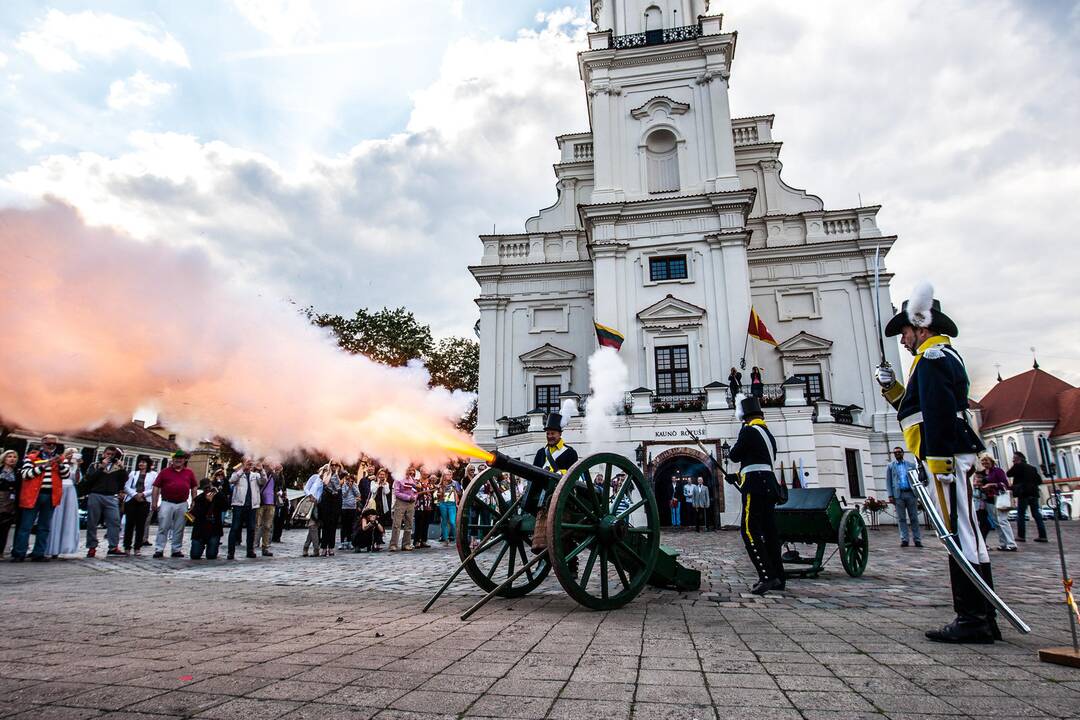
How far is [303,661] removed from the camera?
10.8 feet

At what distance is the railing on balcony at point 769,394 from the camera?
21578mm

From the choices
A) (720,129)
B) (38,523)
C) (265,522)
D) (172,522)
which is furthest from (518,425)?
(720,129)

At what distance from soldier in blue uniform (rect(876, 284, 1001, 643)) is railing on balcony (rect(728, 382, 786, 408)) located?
16.9 metres

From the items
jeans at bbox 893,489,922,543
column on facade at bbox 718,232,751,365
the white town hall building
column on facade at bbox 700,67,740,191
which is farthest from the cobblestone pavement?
column on facade at bbox 700,67,740,191

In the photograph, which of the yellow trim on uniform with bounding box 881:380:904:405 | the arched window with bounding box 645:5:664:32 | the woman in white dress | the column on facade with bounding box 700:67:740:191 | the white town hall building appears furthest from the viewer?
the arched window with bounding box 645:5:664:32

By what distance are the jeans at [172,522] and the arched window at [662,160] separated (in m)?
23.9

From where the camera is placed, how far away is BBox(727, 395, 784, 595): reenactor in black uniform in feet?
20.5

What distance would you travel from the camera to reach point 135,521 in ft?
38.3

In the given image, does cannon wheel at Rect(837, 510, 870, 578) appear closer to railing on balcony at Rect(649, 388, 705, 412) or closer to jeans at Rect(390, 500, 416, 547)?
jeans at Rect(390, 500, 416, 547)

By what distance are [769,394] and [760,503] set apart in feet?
67.8

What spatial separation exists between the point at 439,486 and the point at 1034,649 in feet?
45.5

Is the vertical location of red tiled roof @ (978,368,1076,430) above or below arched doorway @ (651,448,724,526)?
above

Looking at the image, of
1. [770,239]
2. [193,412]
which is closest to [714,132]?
[770,239]

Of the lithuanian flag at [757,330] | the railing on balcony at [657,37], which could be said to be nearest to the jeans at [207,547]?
the lithuanian flag at [757,330]
